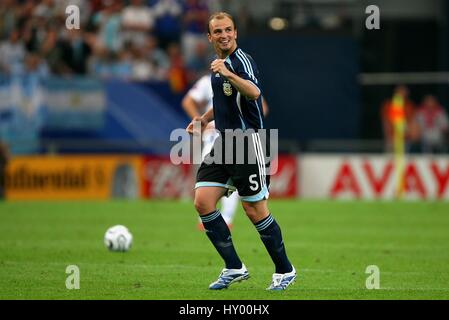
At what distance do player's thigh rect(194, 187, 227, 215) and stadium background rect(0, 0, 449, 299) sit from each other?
13975mm

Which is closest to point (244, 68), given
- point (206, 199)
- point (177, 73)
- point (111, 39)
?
point (206, 199)

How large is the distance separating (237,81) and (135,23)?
709 inches

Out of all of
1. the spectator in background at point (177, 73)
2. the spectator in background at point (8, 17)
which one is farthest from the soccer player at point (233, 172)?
the spectator in background at point (8, 17)

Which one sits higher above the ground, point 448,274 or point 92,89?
point 92,89

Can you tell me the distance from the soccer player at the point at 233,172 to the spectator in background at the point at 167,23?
17.4m

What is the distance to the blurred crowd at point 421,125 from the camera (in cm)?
2770

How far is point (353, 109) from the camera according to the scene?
2756 centimetres

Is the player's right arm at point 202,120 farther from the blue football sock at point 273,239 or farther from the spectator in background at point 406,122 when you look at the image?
the spectator in background at point 406,122

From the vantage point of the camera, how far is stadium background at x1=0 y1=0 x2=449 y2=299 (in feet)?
85.5

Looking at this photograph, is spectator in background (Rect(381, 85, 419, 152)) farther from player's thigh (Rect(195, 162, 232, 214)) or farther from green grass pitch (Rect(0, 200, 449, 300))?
player's thigh (Rect(195, 162, 232, 214))
